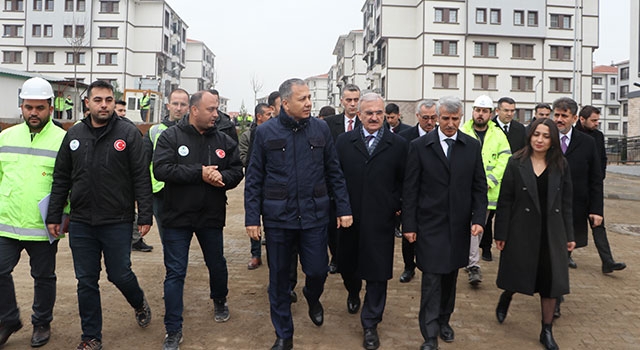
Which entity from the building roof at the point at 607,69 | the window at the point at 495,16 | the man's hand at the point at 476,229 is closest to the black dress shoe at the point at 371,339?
the man's hand at the point at 476,229

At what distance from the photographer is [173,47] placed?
222 ft

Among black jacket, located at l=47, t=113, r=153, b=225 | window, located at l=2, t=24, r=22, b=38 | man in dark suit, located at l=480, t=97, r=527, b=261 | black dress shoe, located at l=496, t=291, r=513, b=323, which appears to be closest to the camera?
black jacket, located at l=47, t=113, r=153, b=225

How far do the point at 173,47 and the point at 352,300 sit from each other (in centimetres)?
6735

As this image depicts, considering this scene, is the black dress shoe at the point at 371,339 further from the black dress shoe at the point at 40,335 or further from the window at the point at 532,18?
the window at the point at 532,18

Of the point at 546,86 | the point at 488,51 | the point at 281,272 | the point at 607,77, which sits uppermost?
the point at 607,77

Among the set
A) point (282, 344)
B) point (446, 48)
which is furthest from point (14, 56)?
point (282, 344)

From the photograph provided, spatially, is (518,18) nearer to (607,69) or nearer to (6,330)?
(6,330)

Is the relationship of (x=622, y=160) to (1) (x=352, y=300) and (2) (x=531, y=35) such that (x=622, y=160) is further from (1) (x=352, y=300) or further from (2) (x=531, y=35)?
(1) (x=352, y=300)

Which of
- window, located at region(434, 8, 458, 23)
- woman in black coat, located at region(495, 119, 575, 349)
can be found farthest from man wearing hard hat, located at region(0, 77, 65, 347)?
window, located at region(434, 8, 458, 23)

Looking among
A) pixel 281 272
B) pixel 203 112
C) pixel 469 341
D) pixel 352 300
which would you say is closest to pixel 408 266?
pixel 352 300

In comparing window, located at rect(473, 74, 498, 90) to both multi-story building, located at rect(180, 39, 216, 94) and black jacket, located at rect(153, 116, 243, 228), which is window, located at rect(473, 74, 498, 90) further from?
black jacket, located at rect(153, 116, 243, 228)

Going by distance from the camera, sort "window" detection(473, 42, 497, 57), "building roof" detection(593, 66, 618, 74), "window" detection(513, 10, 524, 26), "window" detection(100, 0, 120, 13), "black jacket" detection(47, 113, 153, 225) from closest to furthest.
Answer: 1. "black jacket" detection(47, 113, 153, 225)
2. "window" detection(513, 10, 524, 26)
3. "window" detection(473, 42, 497, 57)
4. "window" detection(100, 0, 120, 13)
5. "building roof" detection(593, 66, 618, 74)

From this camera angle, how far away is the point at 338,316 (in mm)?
5297

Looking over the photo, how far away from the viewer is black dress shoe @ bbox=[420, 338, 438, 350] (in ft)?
14.1
